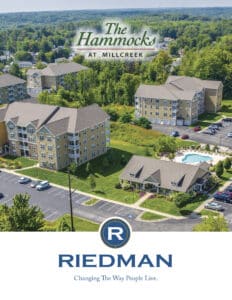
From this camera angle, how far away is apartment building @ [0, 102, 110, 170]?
44531 mm

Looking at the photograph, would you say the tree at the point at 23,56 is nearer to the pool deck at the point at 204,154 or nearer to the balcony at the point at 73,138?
the balcony at the point at 73,138

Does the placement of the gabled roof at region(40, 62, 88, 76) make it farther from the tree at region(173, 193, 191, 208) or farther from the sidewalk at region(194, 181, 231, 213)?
the tree at region(173, 193, 191, 208)

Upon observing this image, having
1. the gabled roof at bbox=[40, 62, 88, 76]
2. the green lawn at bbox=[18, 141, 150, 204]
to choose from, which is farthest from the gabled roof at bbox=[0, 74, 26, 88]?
the green lawn at bbox=[18, 141, 150, 204]

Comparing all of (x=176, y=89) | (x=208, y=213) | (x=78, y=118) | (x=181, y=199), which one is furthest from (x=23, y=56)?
(x=208, y=213)

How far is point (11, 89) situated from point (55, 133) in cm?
3663

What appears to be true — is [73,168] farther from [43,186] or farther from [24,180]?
[24,180]

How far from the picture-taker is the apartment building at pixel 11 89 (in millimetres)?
75812

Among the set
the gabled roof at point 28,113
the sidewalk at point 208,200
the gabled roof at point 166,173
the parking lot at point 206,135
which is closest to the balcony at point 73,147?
the gabled roof at point 28,113

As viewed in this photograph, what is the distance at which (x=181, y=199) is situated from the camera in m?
35.5

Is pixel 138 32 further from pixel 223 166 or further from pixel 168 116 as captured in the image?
pixel 168 116

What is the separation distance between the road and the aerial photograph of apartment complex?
0.09 meters

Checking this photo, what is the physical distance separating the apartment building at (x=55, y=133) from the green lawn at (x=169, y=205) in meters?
11.5

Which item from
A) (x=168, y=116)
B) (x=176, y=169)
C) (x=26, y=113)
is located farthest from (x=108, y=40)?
(x=168, y=116)

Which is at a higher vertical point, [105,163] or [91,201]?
[105,163]
